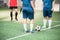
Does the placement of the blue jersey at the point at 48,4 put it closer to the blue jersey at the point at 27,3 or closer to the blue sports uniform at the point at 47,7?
the blue sports uniform at the point at 47,7

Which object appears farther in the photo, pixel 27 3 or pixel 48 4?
pixel 48 4

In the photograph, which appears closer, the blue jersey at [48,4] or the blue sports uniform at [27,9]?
the blue sports uniform at [27,9]

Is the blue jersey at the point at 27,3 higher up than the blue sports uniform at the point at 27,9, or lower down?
higher up

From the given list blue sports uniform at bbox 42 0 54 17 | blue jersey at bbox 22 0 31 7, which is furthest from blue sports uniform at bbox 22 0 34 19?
blue sports uniform at bbox 42 0 54 17

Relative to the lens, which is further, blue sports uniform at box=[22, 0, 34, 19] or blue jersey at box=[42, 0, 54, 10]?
blue jersey at box=[42, 0, 54, 10]

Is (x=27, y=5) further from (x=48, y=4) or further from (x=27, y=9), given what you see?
(x=48, y=4)

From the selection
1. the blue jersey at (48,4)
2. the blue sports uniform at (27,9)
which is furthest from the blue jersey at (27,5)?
the blue jersey at (48,4)

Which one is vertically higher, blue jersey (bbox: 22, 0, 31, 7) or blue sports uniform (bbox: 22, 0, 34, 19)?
blue jersey (bbox: 22, 0, 31, 7)

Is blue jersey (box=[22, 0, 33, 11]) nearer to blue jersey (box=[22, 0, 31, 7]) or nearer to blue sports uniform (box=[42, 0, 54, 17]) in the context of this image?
blue jersey (box=[22, 0, 31, 7])

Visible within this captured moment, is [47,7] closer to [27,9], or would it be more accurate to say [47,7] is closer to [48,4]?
[48,4]

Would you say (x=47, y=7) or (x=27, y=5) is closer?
(x=27, y=5)

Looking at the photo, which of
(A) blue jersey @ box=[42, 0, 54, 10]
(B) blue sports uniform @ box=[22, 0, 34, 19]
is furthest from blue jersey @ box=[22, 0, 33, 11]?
(A) blue jersey @ box=[42, 0, 54, 10]

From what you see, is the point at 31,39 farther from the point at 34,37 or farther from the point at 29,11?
the point at 29,11

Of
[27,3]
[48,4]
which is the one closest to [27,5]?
[27,3]
